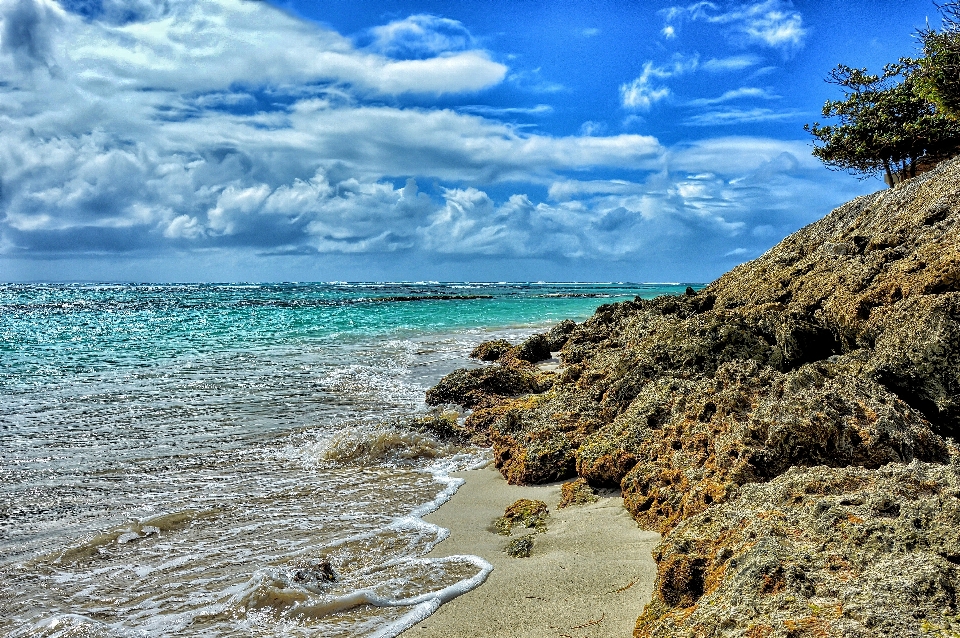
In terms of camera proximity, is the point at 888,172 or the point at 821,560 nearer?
the point at 821,560

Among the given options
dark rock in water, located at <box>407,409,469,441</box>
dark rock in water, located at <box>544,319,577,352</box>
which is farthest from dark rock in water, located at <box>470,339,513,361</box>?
dark rock in water, located at <box>407,409,469,441</box>

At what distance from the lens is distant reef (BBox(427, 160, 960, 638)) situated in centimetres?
244

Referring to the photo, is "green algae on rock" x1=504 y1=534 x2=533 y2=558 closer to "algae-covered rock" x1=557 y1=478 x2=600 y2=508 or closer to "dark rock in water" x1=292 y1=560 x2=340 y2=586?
"algae-covered rock" x1=557 y1=478 x2=600 y2=508

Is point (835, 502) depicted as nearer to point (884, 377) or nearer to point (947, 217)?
point (884, 377)

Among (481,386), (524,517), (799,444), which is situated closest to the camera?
(799,444)

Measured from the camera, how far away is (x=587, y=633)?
3.35 meters

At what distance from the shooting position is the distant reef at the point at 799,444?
244 cm

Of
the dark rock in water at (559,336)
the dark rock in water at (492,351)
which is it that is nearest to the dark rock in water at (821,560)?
the dark rock in water at (559,336)

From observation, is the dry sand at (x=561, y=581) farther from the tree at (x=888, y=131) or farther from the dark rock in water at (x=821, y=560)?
the tree at (x=888, y=131)

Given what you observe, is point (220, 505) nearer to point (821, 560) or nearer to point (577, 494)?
point (577, 494)

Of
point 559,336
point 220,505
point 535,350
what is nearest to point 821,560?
point 220,505

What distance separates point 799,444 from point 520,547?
2279 mm

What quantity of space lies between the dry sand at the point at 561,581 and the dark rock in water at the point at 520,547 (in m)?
0.05

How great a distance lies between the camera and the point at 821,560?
2.59 metres
